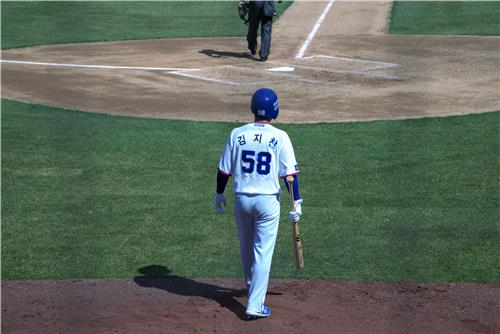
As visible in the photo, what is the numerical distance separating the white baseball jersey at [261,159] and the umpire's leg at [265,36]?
10539 mm

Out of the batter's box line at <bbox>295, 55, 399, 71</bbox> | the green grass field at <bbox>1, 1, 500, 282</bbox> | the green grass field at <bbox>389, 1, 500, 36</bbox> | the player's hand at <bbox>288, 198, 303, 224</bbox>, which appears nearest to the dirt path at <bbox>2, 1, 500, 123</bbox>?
the batter's box line at <bbox>295, 55, 399, 71</bbox>

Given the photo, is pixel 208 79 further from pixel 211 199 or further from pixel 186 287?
pixel 186 287

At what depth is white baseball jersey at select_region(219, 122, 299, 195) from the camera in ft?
21.1

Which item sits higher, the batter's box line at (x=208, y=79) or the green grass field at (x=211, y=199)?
the batter's box line at (x=208, y=79)

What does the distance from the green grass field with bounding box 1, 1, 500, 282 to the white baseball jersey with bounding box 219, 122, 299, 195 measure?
1.35m

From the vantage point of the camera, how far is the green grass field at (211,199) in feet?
25.6

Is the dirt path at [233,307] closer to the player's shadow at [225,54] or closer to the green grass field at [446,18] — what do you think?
the player's shadow at [225,54]

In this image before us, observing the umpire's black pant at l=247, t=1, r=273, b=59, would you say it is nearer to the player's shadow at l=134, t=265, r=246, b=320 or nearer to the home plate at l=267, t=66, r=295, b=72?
the home plate at l=267, t=66, r=295, b=72

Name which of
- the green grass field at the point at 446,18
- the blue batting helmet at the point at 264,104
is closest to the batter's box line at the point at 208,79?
the green grass field at the point at 446,18

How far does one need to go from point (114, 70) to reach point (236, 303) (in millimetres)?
10345

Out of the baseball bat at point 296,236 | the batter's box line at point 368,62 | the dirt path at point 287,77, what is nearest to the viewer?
the baseball bat at point 296,236

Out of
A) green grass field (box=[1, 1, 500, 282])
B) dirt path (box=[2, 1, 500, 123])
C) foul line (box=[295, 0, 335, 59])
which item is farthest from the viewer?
foul line (box=[295, 0, 335, 59])

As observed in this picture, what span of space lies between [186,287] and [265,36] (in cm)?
1023

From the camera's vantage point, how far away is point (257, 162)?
6.43 metres
